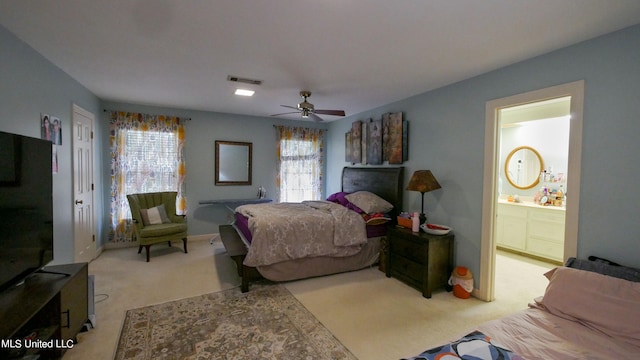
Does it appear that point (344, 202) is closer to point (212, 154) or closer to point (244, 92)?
point (244, 92)

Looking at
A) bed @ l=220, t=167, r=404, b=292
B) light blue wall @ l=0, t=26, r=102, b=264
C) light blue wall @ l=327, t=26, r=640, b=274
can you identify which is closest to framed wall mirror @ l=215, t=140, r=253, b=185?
bed @ l=220, t=167, r=404, b=292

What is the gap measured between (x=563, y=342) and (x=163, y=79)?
4.44m

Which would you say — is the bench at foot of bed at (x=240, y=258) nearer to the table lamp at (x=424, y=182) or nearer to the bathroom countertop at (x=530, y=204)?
the table lamp at (x=424, y=182)

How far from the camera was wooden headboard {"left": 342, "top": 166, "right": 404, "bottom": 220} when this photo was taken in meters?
4.29

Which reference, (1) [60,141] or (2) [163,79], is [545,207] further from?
(1) [60,141]

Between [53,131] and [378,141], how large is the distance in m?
4.22

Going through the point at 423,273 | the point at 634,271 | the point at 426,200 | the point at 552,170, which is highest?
the point at 552,170

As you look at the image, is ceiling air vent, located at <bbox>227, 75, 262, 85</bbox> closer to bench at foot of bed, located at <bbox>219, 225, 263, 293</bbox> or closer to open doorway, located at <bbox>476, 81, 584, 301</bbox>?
bench at foot of bed, located at <bbox>219, 225, 263, 293</bbox>

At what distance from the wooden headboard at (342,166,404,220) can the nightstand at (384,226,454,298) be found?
714mm

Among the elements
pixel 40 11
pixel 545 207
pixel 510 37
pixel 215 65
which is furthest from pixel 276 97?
pixel 545 207

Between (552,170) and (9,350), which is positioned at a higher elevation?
(552,170)

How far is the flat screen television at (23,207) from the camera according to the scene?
172 cm

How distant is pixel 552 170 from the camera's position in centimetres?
478

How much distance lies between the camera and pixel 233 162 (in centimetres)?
572
